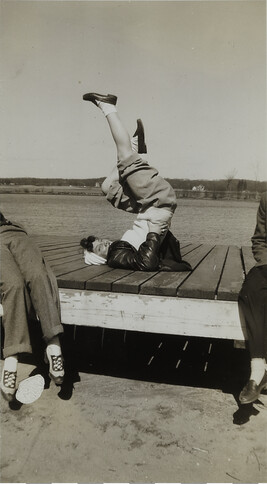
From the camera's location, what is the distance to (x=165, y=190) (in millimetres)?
3658

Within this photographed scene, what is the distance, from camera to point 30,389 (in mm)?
3080

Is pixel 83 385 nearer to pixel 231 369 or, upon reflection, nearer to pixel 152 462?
pixel 152 462

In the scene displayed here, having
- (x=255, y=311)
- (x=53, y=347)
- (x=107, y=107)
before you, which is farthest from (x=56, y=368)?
(x=107, y=107)

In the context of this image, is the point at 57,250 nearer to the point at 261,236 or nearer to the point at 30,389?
the point at 30,389

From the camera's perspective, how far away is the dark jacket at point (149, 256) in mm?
3482

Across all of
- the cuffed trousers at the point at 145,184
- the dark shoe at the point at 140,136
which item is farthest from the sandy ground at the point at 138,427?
the dark shoe at the point at 140,136

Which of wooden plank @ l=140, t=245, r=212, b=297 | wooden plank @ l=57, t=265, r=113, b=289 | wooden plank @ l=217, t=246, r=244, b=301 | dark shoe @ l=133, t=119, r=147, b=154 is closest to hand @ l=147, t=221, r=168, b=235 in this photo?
wooden plank @ l=140, t=245, r=212, b=297

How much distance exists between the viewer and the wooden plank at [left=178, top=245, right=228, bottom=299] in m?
2.88

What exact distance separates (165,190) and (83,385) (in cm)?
163

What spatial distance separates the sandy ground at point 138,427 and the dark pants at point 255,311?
0.55 m

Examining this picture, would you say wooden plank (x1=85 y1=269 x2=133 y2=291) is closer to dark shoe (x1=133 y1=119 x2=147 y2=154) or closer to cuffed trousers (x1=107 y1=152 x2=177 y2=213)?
cuffed trousers (x1=107 y1=152 x2=177 y2=213)

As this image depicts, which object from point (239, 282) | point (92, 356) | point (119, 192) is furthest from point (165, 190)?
point (92, 356)

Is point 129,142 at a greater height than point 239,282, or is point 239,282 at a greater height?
point 129,142

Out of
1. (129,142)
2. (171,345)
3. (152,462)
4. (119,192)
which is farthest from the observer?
(171,345)
